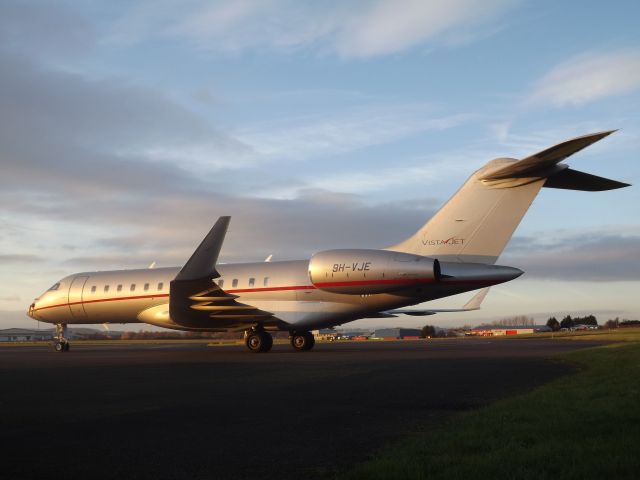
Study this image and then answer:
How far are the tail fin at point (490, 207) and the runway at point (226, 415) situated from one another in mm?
4851

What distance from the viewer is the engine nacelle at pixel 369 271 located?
1970 cm

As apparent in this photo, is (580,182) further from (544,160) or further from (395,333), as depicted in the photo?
(395,333)

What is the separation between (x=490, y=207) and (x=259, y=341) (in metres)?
10.2

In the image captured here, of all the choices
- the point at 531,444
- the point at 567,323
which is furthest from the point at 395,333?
the point at 531,444

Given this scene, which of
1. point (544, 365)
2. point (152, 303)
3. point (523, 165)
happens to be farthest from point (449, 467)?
point (152, 303)

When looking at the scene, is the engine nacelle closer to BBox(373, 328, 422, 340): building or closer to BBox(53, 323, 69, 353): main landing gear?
BBox(53, 323, 69, 353): main landing gear

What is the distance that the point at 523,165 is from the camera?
17.0m

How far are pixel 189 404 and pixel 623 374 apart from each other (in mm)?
7937

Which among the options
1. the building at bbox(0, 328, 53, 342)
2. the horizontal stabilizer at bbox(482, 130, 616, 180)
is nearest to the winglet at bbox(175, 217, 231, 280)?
the horizontal stabilizer at bbox(482, 130, 616, 180)

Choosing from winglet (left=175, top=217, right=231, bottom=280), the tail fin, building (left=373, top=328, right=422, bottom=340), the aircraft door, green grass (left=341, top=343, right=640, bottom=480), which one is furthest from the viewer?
building (left=373, top=328, right=422, bottom=340)

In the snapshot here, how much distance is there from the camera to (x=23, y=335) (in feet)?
329

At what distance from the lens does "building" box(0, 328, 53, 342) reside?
99250 mm

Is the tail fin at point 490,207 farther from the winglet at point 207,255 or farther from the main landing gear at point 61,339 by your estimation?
the main landing gear at point 61,339

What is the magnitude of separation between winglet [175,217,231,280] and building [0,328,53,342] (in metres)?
85.6
